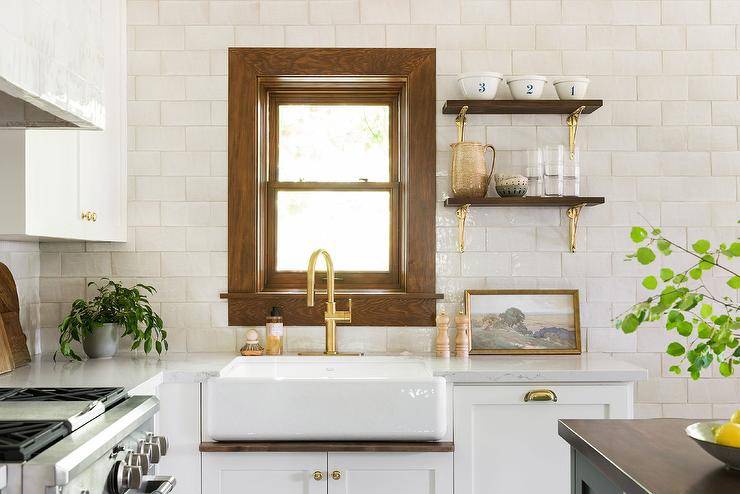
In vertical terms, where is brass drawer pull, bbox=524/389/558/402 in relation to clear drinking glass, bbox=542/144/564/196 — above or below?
below

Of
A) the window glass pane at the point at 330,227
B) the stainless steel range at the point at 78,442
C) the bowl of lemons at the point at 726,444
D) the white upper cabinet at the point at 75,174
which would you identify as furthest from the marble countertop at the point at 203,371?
the bowl of lemons at the point at 726,444

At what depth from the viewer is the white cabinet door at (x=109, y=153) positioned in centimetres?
266

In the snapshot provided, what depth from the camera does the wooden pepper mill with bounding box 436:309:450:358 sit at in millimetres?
2926

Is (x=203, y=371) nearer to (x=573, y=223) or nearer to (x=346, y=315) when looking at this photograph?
(x=346, y=315)

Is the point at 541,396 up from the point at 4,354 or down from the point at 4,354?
down

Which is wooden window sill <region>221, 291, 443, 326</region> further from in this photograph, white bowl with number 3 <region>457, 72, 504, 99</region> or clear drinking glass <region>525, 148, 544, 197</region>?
white bowl with number 3 <region>457, 72, 504, 99</region>

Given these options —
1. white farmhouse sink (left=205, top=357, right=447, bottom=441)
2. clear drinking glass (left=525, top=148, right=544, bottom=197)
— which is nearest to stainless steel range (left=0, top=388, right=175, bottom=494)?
white farmhouse sink (left=205, top=357, right=447, bottom=441)

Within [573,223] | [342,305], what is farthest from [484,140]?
[342,305]

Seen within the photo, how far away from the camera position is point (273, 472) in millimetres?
2434

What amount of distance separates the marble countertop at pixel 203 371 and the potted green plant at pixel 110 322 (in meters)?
0.07

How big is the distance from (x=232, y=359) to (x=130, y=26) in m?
1.55

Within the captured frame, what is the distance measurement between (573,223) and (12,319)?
2.36 metres

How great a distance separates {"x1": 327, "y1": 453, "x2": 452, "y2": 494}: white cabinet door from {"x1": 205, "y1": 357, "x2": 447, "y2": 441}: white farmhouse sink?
2.9 inches

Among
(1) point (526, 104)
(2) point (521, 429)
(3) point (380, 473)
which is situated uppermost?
(1) point (526, 104)
